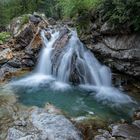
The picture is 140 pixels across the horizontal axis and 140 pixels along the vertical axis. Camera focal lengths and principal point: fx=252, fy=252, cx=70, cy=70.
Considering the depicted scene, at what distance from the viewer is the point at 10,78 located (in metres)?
14.1

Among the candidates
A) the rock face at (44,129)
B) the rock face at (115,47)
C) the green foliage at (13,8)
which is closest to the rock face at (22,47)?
the rock face at (115,47)

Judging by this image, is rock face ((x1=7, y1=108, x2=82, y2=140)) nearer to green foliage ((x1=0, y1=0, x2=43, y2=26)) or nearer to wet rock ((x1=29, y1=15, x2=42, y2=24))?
wet rock ((x1=29, y1=15, x2=42, y2=24))

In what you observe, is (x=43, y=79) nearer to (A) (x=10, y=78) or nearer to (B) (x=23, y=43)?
(A) (x=10, y=78)

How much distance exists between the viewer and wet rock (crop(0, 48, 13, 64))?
52.3 feet

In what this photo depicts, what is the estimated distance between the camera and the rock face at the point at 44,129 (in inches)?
295

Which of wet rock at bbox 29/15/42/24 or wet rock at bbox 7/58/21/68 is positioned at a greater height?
wet rock at bbox 29/15/42/24

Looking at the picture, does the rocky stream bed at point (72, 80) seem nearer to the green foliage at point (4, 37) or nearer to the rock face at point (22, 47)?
the rock face at point (22, 47)

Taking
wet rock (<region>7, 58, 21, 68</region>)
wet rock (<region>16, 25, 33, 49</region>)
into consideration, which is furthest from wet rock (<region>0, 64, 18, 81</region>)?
wet rock (<region>16, 25, 33, 49</region>)

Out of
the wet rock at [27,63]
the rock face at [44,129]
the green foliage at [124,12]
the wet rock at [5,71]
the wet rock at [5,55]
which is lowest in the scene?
the rock face at [44,129]

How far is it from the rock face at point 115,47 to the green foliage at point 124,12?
63 cm

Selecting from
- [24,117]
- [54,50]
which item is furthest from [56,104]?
[54,50]

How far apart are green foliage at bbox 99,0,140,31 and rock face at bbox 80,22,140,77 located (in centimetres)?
63

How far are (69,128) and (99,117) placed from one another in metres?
1.59

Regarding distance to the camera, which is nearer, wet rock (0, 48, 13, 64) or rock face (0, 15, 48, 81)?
rock face (0, 15, 48, 81)
